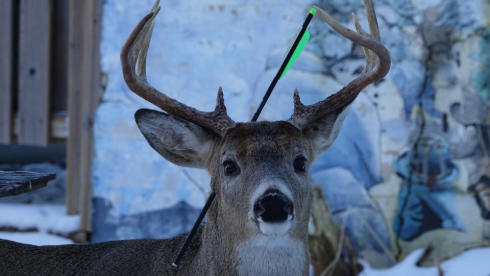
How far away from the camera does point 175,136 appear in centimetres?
326

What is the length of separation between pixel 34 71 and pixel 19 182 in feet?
16.2

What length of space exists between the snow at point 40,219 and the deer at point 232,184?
3.31m

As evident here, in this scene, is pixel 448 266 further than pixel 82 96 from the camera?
No

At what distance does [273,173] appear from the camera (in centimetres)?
283

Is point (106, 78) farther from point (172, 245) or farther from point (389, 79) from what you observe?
point (172, 245)

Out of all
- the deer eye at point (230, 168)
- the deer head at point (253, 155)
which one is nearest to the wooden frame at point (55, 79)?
the deer head at point (253, 155)

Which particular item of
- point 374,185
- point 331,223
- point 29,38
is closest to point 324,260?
point 331,223

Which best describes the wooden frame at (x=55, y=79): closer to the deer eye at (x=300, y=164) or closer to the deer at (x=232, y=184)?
the deer at (x=232, y=184)

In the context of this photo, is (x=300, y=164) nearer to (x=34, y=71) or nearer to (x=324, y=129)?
(x=324, y=129)

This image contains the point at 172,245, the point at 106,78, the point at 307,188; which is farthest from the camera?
the point at 106,78

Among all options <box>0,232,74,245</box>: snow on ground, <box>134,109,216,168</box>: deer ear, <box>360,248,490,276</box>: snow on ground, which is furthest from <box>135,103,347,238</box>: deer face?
<box>0,232,74,245</box>: snow on ground

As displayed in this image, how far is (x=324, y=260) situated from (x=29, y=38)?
422 centimetres

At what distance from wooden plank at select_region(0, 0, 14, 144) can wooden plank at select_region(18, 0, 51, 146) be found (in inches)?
4.9

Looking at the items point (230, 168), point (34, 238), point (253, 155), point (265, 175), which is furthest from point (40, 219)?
point (265, 175)
